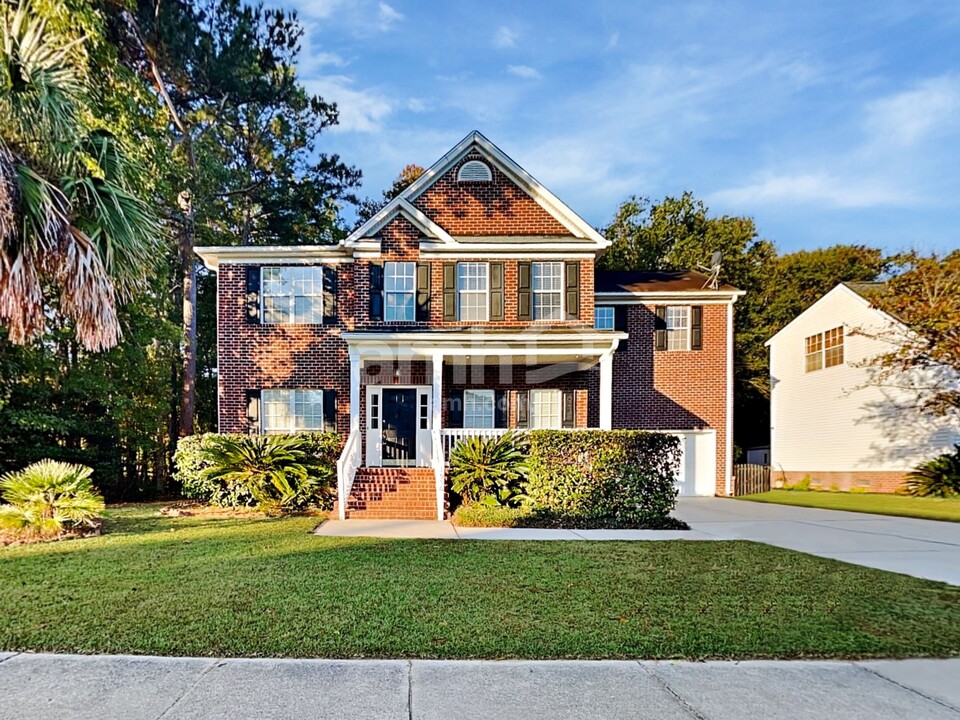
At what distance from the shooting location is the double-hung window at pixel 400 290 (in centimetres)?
1295

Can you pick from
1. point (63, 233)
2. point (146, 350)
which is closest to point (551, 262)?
point (63, 233)

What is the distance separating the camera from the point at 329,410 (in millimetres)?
13109

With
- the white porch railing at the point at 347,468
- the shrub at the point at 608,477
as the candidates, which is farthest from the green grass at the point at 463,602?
the white porch railing at the point at 347,468

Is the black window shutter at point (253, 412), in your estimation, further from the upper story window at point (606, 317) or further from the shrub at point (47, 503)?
the upper story window at point (606, 317)

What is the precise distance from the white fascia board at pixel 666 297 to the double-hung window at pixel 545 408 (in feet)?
10.9

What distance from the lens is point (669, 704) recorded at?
3.05 meters

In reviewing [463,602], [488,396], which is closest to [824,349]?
[488,396]

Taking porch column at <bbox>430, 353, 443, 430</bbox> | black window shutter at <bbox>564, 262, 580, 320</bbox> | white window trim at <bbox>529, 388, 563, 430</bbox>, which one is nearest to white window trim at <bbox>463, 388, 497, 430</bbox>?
white window trim at <bbox>529, 388, 563, 430</bbox>

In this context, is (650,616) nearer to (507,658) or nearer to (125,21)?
(507,658)

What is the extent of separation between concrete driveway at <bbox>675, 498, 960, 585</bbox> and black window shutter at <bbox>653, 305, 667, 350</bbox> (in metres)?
4.70

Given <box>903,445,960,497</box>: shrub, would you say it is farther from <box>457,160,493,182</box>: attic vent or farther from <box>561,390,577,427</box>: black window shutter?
<box>457,160,493,182</box>: attic vent

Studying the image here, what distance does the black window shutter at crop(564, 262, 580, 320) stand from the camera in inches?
509

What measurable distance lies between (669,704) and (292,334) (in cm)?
1220

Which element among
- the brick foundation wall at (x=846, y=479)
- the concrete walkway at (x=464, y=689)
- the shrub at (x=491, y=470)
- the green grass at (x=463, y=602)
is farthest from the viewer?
the brick foundation wall at (x=846, y=479)
